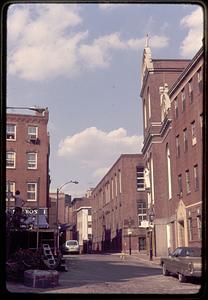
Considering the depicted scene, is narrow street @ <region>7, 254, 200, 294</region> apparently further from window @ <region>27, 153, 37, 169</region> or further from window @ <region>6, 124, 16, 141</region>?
window @ <region>27, 153, 37, 169</region>

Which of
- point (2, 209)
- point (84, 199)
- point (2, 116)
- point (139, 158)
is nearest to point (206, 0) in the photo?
point (2, 116)

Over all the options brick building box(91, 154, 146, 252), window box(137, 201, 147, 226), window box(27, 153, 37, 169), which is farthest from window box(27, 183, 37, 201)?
window box(137, 201, 147, 226)

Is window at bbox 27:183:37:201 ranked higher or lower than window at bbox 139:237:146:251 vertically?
higher

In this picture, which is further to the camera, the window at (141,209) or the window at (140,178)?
the window at (141,209)

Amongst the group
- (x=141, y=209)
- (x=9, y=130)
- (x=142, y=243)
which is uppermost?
(x=9, y=130)

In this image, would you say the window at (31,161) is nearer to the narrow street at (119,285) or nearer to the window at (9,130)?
the narrow street at (119,285)

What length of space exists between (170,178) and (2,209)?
1481cm

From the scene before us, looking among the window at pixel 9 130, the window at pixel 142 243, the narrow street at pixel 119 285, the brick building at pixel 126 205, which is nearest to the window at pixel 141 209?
the brick building at pixel 126 205

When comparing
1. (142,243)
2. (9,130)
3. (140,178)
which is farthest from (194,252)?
(140,178)

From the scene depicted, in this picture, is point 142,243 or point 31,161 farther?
point 142,243

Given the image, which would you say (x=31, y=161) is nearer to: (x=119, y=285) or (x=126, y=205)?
(x=119, y=285)

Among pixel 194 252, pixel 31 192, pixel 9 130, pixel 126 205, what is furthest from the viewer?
pixel 126 205

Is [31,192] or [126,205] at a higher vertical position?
[31,192]

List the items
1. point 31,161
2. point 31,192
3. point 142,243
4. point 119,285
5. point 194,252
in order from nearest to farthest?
1. point 119,285
2. point 194,252
3. point 31,161
4. point 31,192
5. point 142,243
